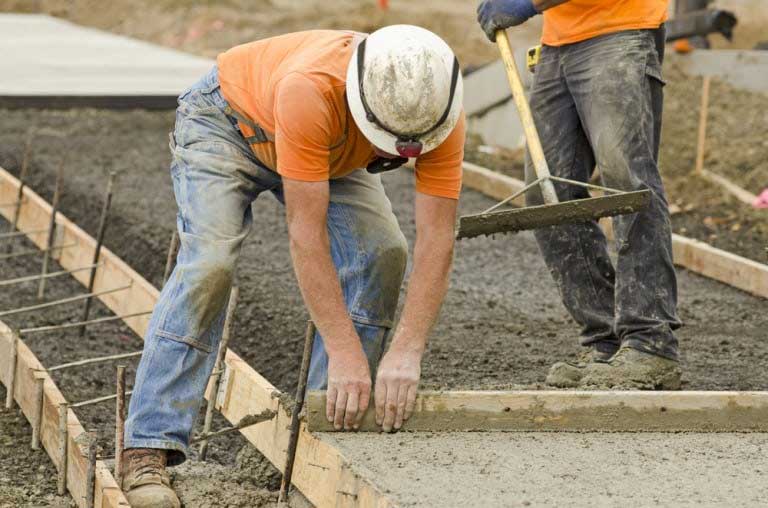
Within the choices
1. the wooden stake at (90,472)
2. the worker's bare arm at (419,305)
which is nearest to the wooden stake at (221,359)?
the wooden stake at (90,472)

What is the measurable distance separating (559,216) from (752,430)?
956 mm

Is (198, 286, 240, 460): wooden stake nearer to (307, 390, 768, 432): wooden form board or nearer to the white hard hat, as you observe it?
(307, 390, 768, 432): wooden form board

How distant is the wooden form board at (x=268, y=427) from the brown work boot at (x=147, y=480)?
1.27 ft

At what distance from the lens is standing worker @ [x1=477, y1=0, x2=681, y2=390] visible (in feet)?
14.6

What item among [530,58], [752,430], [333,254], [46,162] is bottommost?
[46,162]

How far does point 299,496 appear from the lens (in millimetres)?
3715

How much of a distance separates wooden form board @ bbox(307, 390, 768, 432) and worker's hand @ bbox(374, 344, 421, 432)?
4.6 inches

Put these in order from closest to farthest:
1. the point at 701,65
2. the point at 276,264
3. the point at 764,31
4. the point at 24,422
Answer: the point at 24,422 → the point at 276,264 → the point at 701,65 → the point at 764,31

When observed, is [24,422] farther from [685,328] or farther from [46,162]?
[46,162]

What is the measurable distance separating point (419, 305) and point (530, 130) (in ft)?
4.28

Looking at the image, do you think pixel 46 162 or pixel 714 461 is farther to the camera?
pixel 46 162

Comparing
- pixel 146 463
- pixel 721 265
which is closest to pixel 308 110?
pixel 146 463

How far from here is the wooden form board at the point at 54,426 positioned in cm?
355

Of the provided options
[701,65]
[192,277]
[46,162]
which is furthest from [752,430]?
[46,162]
